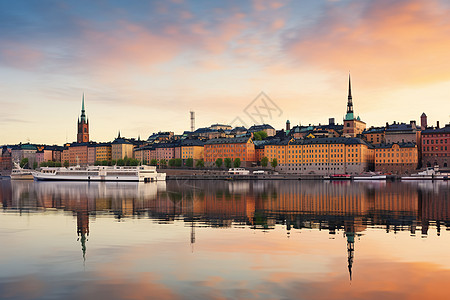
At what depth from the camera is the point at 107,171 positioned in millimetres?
90500

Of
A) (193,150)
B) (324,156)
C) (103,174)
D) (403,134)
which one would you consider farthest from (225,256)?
(193,150)

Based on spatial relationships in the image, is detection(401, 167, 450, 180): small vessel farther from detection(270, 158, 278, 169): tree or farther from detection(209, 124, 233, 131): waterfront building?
detection(209, 124, 233, 131): waterfront building

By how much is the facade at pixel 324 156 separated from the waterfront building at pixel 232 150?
7.93 meters

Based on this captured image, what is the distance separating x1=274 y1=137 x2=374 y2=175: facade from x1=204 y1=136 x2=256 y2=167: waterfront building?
7930mm

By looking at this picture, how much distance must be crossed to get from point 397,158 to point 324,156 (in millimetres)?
17688

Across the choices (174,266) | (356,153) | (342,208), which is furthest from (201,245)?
(356,153)

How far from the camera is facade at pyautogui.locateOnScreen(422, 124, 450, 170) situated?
112938mm

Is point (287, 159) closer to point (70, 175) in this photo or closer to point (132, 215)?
point (70, 175)

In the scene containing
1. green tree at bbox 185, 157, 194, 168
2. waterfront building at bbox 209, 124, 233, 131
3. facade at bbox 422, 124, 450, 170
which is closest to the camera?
facade at bbox 422, 124, 450, 170

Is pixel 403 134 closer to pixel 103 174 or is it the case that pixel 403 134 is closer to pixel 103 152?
pixel 103 174

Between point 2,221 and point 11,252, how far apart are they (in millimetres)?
9588

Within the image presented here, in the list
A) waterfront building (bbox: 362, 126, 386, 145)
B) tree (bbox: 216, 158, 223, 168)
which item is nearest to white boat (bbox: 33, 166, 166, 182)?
tree (bbox: 216, 158, 223, 168)

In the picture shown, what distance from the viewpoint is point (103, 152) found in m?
178

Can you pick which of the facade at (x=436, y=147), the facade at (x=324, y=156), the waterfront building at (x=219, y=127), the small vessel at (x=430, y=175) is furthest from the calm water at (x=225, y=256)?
the waterfront building at (x=219, y=127)
